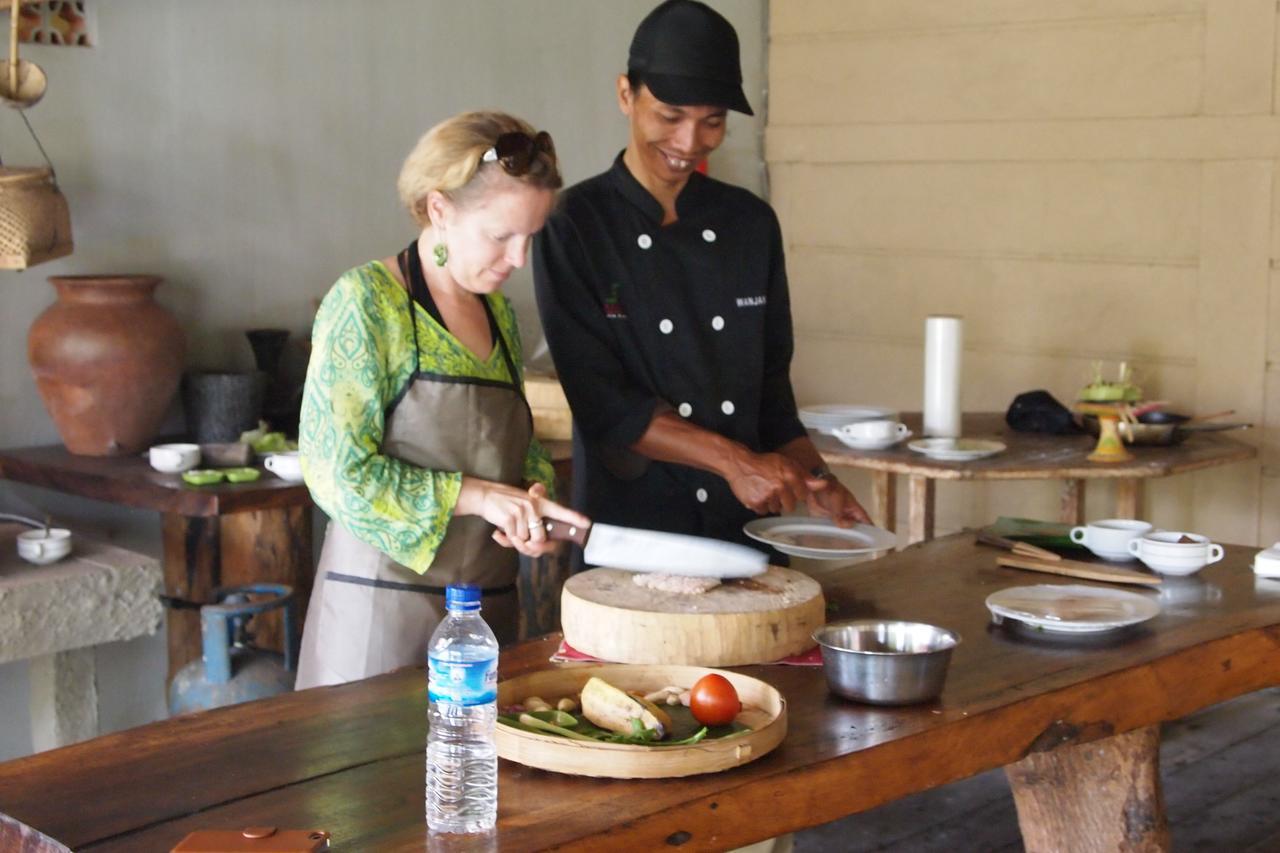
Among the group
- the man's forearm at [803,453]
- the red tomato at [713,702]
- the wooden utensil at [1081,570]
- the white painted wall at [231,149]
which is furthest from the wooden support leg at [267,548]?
the red tomato at [713,702]

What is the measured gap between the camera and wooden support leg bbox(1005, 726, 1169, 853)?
287cm

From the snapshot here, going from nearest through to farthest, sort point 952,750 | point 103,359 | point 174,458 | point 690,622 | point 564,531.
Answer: point 952,750 → point 690,622 → point 564,531 → point 174,458 → point 103,359

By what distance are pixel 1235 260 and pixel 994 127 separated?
1093mm

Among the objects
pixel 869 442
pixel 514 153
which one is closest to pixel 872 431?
pixel 869 442

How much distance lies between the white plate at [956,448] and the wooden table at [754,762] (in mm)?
1446

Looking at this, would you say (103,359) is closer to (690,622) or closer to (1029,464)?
(690,622)

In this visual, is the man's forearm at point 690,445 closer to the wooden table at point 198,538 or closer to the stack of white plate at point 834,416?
the wooden table at point 198,538

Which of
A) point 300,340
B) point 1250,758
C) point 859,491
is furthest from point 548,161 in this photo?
point 859,491

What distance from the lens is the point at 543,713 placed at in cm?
202

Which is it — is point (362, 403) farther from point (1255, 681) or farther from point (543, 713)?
point (1255, 681)

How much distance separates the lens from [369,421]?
2.52 metres

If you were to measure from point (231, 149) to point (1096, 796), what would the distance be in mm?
3275

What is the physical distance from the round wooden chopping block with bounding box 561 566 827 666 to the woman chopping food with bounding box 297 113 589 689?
6.6 inches

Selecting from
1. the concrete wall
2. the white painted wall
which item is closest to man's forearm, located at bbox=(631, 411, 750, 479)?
the white painted wall
